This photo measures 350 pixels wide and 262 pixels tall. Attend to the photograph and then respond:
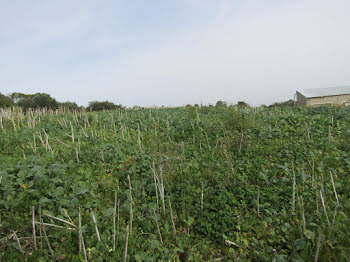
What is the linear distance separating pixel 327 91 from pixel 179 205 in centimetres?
3483

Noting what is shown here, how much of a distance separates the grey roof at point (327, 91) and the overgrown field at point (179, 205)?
1124 inches

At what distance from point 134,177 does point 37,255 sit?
190 centimetres

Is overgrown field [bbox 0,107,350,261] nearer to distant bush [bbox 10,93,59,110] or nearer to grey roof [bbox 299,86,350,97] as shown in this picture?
distant bush [bbox 10,93,59,110]

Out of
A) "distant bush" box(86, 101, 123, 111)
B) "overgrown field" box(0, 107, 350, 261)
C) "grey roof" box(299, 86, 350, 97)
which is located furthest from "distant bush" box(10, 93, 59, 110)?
"grey roof" box(299, 86, 350, 97)

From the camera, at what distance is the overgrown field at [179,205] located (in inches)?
104

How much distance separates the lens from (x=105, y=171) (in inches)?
169

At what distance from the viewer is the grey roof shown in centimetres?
2898

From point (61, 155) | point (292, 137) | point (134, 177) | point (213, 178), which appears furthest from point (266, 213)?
point (61, 155)

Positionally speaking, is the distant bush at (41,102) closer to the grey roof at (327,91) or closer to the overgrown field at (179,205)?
the overgrown field at (179,205)

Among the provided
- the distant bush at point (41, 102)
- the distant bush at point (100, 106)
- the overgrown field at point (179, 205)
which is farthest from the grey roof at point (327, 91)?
the distant bush at point (41, 102)

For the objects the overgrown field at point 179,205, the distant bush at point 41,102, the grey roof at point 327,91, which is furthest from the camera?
the grey roof at point 327,91

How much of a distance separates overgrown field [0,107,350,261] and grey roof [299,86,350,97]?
28.6m

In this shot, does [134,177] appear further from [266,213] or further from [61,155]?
[266,213]

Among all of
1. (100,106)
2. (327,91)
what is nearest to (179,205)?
(100,106)
